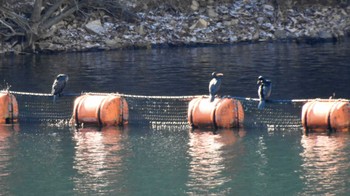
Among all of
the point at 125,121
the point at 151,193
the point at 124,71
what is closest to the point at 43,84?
the point at 124,71

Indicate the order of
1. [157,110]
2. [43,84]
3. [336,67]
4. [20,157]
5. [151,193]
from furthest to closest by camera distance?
[336,67], [43,84], [157,110], [20,157], [151,193]

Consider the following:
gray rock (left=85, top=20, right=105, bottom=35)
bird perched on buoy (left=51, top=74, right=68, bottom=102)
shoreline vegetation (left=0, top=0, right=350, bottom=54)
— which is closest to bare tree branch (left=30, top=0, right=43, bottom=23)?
shoreline vegetation (left=0, top=0, right=350, bottom=54)

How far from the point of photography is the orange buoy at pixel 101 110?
3378 centimetres

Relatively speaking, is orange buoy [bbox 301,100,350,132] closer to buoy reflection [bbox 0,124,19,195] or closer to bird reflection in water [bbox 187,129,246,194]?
bird reflection in water [bbox 187,129,246,194]

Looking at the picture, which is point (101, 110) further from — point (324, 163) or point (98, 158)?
point (324, 163)

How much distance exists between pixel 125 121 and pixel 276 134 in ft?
19.7

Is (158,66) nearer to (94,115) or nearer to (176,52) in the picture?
(176,52)

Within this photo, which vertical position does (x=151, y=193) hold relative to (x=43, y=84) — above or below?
below

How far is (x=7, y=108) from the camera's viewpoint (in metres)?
35.6

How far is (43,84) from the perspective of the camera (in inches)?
1876

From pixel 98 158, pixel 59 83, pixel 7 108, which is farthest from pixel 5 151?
pixel 59 83

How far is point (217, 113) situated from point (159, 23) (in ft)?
130

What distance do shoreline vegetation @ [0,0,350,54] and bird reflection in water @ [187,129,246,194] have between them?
34.8 meters

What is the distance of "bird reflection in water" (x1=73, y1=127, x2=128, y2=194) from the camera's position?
25.3m
